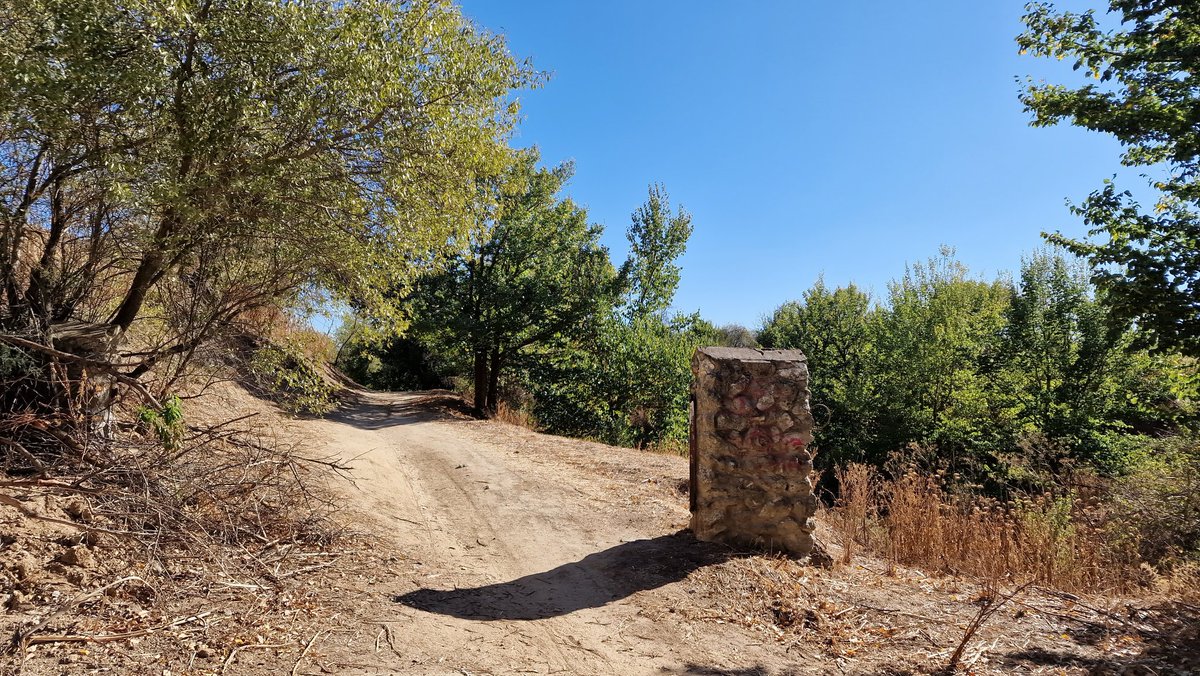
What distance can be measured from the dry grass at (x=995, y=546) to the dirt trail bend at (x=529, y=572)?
2.17 m

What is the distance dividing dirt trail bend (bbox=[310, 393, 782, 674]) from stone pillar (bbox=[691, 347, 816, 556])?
17.8 inches

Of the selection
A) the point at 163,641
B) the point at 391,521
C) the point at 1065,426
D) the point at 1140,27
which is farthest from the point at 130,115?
the point at 1065,426

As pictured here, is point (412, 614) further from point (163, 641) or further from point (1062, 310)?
point (1062, 310)

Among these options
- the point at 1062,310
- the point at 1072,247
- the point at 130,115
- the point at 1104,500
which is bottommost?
the point at 1104,500

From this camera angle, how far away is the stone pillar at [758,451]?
566 centimetres

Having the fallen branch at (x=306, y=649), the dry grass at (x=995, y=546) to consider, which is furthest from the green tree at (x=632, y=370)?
the fallen branch at (x=306, y=649)

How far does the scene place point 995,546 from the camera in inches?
237

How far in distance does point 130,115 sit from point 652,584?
5.88 meters

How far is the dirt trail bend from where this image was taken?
12.9 ft

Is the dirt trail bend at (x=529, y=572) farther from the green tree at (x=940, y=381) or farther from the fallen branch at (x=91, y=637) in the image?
the green tree at (x=940, y=381)

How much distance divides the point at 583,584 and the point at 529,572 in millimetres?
576

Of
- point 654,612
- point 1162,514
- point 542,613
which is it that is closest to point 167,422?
point 542,613

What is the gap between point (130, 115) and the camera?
16.4 ft

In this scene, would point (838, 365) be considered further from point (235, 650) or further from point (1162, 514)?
point (235, 650)
